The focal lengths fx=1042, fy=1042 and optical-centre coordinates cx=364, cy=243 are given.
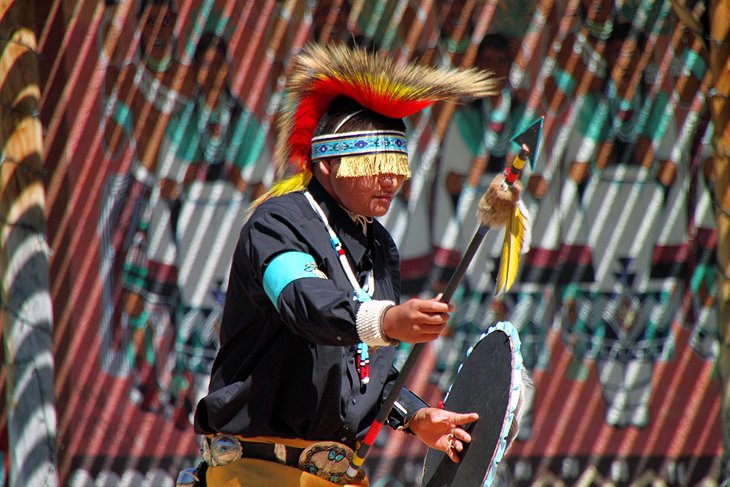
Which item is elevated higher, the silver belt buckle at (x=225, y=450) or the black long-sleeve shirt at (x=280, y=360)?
the black long-sleeve shirt at (x=280, y=360)

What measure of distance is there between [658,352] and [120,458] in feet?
7.90

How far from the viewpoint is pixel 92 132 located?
→ 4.55 meters

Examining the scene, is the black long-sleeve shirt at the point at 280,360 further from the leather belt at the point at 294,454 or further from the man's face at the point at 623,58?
the man's face at the point at 623,58

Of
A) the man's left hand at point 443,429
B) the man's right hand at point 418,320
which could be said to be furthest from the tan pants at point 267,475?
the man's right hand at point 418,320

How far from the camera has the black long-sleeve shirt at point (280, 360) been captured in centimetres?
233

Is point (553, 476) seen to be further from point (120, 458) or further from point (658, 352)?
point (120, 458)

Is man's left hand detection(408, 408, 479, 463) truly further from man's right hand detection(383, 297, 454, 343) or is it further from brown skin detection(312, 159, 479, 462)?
man's right hand detection(383, 297, 454, 343)

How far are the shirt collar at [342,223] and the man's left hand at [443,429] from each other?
422 mm

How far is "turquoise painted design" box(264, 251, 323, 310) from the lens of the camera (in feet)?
7.13

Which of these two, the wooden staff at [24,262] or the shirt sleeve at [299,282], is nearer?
the shirt sleeve at [299,282]

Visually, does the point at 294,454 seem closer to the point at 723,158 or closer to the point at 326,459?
the point at 326,459

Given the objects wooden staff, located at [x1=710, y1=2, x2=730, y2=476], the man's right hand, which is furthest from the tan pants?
wooden staff, located at [x1=710, y1=2, x2=730, y2=476]

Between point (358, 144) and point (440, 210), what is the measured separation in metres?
2.16

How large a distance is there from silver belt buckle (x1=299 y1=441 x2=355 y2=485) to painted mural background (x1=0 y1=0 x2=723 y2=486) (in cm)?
213
